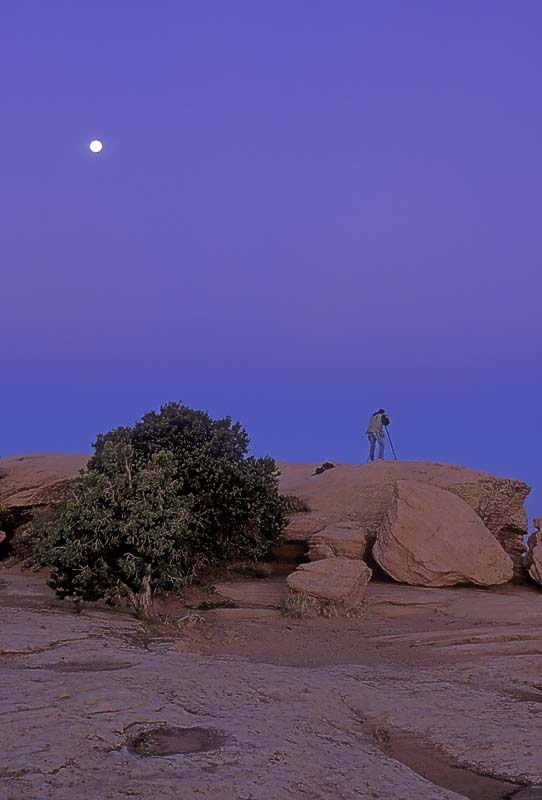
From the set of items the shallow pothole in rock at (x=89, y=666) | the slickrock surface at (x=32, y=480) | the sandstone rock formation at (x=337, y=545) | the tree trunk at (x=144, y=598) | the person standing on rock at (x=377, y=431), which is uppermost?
the person standing on rock at (x=377, y=431)

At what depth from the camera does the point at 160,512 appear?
1414 centimetres

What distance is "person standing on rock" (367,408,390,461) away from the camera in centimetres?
2880

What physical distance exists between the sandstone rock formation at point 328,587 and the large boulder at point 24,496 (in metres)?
9.10

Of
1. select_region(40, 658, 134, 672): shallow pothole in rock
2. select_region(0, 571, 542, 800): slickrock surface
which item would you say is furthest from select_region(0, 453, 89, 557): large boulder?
select_region(40, 658, 134, 672): shallow pothole in rock

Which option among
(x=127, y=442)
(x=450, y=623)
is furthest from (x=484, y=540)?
(x=127, y=442)

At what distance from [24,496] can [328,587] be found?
10.8 meters

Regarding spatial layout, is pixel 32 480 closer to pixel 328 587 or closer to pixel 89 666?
pixel 328 587

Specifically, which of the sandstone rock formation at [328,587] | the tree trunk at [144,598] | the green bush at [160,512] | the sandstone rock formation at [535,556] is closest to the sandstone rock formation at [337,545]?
the green bush at [160,512]

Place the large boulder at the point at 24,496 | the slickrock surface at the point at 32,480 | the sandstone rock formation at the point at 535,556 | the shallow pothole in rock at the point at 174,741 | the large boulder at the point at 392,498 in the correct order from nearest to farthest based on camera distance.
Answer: the shallow pothole in rock at the point at 174,741 → the sandstone rock formation at the point at 535,556 → the large boulder at the point at 392,498 → the large boulder at the point at 24,496 → the slickrock surface at the point at 32,480

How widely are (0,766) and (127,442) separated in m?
13.4

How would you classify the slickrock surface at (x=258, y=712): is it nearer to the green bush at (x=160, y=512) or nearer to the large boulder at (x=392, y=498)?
the green bush at (x=160, y=512)

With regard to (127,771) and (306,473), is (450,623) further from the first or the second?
(306,473)

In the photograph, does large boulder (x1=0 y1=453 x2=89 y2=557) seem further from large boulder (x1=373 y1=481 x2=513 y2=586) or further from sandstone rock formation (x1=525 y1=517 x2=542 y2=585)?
sandstone rock formation (x1=525 y1=517 x2=542 y2=585)

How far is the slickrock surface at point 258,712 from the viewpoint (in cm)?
486
